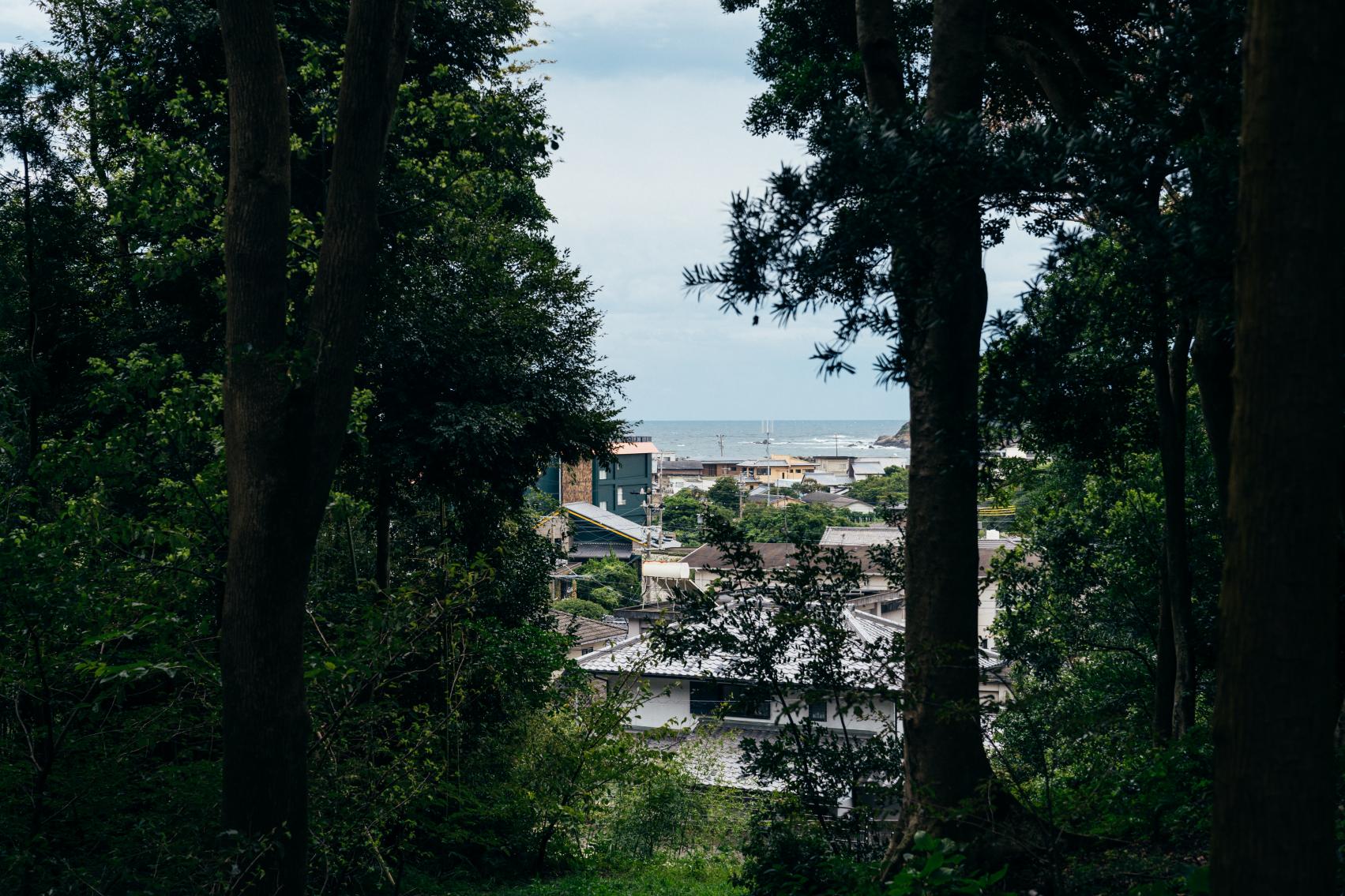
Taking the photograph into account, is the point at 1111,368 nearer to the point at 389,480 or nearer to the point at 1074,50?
the point at 1074,50

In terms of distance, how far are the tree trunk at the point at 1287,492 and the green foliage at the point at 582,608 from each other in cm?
3020

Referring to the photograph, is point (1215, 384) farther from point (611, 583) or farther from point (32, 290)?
point (611, 583)

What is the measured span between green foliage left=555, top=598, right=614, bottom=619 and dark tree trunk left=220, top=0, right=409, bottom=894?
27.2 metres

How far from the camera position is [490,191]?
500 inches

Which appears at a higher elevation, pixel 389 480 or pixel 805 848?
pixel 389 480

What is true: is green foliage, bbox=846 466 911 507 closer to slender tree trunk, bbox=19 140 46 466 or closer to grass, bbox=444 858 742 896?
grass, bbox=444 858 742 896

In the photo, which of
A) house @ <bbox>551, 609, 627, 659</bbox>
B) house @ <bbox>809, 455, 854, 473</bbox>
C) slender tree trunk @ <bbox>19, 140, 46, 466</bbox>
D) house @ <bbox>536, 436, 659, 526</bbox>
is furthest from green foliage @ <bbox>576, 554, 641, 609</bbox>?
house @ <bbox>809, 455, 854, 473</bbox>

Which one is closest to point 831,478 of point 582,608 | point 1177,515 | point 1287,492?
point 582,608

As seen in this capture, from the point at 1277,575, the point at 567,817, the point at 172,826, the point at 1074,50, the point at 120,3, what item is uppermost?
the point at 120,3

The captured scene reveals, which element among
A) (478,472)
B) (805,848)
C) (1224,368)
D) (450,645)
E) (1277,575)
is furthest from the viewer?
(478,472)

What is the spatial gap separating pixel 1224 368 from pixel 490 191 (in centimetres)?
904

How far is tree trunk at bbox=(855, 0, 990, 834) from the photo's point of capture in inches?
189

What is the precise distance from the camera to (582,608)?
33594 mm

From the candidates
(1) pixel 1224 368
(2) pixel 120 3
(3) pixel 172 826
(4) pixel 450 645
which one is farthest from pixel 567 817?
(2) pixel 120 3
